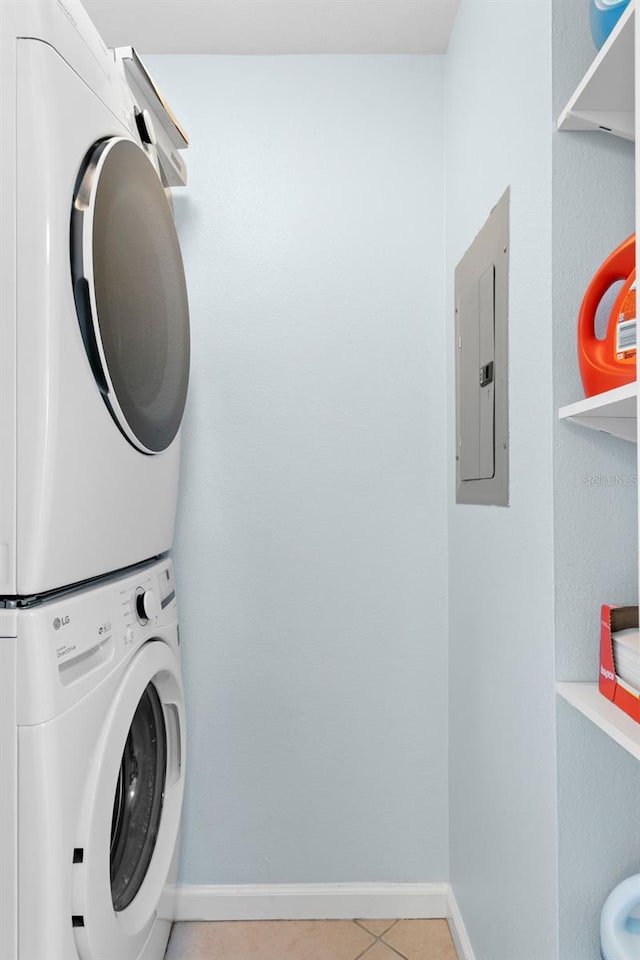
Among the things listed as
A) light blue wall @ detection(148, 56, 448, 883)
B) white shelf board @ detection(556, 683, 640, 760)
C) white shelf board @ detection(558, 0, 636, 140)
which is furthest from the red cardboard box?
light blue wall @ detection(148, 56, 448, 883)

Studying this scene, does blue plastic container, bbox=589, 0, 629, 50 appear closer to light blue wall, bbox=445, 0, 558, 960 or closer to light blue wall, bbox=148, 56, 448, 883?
light blue wall, bbox=445, 0, 558, 960

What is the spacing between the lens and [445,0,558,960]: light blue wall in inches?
46.4

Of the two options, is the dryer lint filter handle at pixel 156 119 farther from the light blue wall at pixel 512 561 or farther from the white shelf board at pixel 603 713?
the white shelf board at pixel 603 713

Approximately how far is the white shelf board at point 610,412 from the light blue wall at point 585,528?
43 millimetres

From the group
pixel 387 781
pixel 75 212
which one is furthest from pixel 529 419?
pixel 387 781

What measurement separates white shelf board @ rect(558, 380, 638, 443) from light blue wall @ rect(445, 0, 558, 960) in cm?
8

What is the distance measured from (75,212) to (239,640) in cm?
132

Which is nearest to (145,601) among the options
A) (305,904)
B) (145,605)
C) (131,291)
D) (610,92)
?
(145,605)

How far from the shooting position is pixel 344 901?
2049 millimetres

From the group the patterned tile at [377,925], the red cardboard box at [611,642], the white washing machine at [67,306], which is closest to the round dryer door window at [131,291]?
the white washing machine at [67,306]

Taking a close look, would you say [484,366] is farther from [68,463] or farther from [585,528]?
[68,463]

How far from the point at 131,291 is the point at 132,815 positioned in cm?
102

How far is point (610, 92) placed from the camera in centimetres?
102

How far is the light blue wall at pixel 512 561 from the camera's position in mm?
1178
